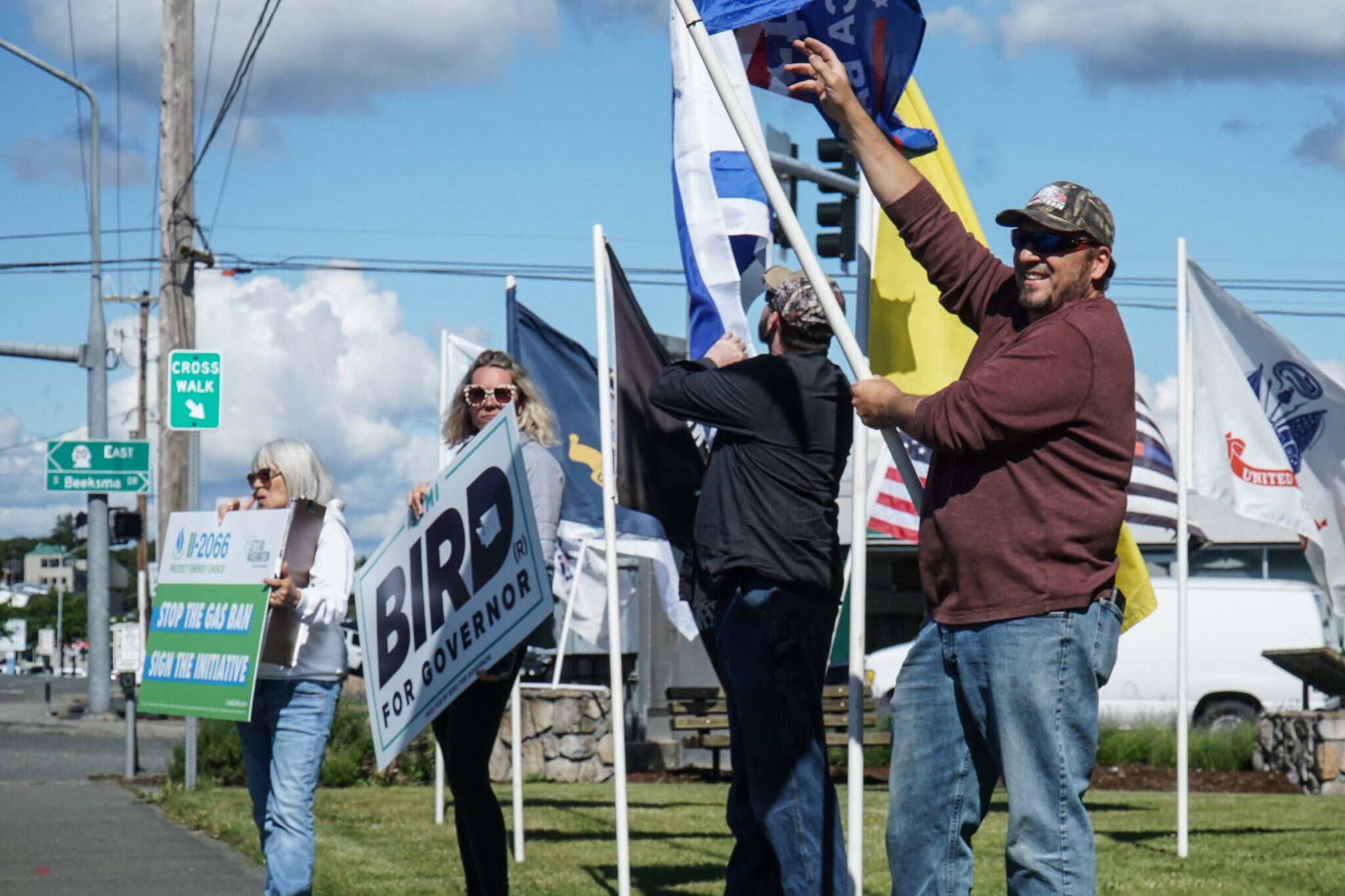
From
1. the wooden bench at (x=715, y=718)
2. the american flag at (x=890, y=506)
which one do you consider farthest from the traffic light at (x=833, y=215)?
the american flag at (x=890, y=506)

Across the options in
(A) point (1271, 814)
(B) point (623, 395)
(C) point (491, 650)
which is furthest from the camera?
(A) point (1271, 814)

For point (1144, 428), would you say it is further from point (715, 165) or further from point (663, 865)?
point (715, 165)

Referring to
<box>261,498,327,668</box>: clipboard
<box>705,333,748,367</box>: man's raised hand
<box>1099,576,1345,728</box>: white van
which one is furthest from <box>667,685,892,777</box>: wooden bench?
<box>705,333,748,367</box>: man's raised hand

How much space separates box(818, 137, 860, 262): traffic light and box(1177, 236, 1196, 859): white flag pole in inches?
247

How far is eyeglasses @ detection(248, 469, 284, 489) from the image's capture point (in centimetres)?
584

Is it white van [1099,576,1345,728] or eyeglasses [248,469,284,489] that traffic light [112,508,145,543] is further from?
eyeglasses [248,469,284,489]

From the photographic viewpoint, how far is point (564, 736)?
1420 centimetres

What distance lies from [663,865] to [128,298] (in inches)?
1624

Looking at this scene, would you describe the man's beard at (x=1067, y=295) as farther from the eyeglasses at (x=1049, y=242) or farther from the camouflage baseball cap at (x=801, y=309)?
the camouflage baseball cap at (x=801, y=309)

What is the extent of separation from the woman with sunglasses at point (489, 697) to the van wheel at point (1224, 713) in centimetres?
1592

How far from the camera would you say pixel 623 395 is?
6.32 metres

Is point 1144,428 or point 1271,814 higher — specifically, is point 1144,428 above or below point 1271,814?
above

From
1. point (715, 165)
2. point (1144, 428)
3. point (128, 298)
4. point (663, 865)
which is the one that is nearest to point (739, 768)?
point (715, 165)

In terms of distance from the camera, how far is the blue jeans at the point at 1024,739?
11.4ft
